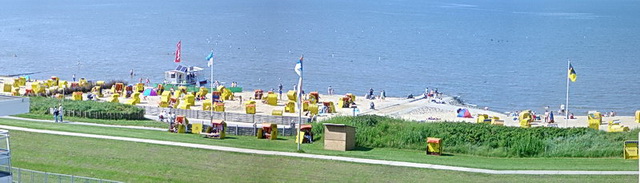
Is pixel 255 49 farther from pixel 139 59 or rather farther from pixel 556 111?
pixel 556 111

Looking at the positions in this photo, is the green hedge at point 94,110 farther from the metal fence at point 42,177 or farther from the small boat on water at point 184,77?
the small boat on water at point 184,77

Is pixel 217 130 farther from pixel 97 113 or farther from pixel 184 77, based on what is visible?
pixel 184 77

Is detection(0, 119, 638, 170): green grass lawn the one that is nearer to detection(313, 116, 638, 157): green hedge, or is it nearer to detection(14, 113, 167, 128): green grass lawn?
detection(313, 116, 638, 157): green hedge

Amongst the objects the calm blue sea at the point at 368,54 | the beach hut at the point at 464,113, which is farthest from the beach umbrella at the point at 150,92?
the beach hut at the point at 464,113

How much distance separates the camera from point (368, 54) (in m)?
120

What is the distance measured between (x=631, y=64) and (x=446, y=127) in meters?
78.0

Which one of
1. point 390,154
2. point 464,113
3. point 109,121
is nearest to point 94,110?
point 109,121

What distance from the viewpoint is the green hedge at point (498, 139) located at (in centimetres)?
3412

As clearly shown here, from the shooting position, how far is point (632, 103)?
254 ft

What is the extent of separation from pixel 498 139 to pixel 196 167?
10.8 meters

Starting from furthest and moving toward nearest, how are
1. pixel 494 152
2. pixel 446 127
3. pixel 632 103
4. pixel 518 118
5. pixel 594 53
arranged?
pixel 594 53 < pixel 632 103 < pixel 518 118 < pixel 446 127 < pixel 494 152

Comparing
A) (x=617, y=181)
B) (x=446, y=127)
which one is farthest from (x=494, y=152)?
(x=617, y=181)

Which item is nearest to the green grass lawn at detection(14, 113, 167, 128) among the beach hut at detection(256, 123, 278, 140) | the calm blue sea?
the beach hut at detection(256, 123, 278, 140)

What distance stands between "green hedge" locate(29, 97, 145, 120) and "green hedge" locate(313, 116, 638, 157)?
14.1 metres
